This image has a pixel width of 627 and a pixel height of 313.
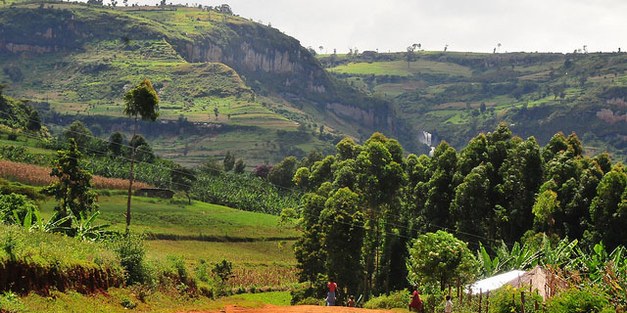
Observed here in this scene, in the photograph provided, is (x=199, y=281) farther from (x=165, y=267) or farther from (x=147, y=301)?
(x=147, y=301)

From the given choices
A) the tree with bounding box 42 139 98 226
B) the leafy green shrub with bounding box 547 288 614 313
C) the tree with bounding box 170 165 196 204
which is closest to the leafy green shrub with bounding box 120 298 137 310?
the leafy green shrub with bounding box 547 288 614 313

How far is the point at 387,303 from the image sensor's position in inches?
1937

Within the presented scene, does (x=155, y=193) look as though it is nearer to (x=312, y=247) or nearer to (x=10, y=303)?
(x=312, y=247)

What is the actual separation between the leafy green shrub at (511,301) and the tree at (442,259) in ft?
33.6

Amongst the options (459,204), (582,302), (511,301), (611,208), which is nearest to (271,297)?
(459,204)

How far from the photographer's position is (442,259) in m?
42.1

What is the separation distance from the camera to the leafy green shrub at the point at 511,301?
2950 cm

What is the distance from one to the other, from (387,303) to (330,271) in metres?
12.0

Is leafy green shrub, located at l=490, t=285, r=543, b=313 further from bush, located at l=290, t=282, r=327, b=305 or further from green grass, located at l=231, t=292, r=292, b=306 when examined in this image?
green grass, located at l=231, t=292, r=292, b=306

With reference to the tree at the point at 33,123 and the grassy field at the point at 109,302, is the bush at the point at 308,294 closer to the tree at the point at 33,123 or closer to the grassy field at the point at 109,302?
the grassy field at the point at 109,302

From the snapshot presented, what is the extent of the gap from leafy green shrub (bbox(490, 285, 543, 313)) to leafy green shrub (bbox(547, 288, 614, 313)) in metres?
3.69

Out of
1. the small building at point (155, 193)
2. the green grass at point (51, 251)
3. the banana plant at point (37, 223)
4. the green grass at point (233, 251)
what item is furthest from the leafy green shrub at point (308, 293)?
the small building at point (155, 193)

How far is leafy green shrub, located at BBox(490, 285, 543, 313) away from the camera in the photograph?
2950 centimetres

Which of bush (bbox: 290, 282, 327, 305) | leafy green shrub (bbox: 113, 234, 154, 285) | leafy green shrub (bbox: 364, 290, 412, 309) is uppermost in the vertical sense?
leafy green shrub (bbox: 113, 234, 154, 285)
